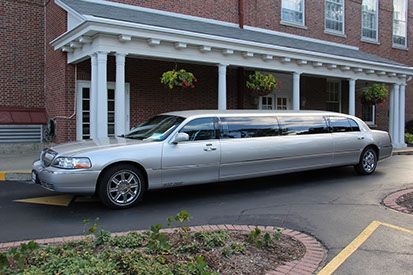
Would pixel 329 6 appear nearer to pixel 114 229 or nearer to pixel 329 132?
pixel 329 132

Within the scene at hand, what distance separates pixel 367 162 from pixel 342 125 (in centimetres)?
117

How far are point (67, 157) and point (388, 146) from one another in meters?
7.87

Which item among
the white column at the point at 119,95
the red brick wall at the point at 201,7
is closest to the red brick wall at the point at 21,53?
the red brick wall at the point at 201,7

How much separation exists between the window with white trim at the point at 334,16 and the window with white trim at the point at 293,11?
1.56 metres

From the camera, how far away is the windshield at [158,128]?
7.49 m

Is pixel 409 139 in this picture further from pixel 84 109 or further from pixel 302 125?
pixel 84 109

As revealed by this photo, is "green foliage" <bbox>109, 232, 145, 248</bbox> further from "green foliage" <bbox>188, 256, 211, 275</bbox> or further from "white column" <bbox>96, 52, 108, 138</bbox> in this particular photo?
"white column" <bbox>96, 52, 108, 138</bbox>

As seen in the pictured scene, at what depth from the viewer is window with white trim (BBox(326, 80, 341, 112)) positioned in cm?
1994

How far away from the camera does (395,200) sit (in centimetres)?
741

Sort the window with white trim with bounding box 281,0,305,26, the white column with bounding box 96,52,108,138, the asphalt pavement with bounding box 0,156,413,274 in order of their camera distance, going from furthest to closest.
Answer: the window with white trim with bounding box 281,0,305,26 < the white column with bounding box 96,52,108,138 < the asphalt pavement with bounding box 0,156,413,274

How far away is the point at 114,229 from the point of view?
5.75 metres

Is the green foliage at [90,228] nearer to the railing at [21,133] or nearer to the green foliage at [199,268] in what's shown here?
the green foliage at [199,268]

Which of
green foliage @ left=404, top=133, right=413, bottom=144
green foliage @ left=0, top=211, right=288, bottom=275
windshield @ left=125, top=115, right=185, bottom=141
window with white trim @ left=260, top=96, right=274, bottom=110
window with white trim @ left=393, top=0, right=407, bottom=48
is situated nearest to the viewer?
green foliage @ left=0, top=211, right=288, bottom=275

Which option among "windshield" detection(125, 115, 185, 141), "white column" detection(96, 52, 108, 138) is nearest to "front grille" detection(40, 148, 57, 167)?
"windshield" detection(125, 115, 185, 141)
